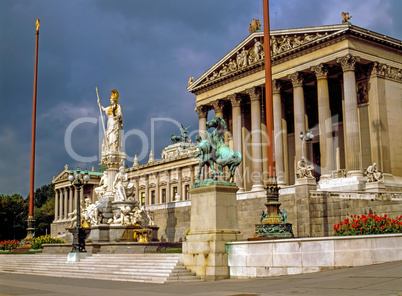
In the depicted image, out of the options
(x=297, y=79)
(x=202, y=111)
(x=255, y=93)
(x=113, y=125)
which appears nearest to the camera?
(x=113, y=125)

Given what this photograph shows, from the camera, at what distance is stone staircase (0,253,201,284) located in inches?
790

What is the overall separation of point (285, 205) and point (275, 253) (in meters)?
19.1

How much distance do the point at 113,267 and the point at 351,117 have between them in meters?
26.7

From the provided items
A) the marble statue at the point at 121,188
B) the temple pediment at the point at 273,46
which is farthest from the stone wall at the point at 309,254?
the temple pediment at the point at 273,46

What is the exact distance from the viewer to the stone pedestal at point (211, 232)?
63.8ft

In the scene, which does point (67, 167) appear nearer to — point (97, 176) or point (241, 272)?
point (97, 176)

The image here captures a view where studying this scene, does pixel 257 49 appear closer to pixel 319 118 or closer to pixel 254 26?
pixel 254 26

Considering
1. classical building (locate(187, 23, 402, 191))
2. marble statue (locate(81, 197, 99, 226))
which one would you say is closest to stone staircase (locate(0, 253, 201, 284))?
marble statue (locate(81, 197, 99, 226))

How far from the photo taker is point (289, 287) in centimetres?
1459

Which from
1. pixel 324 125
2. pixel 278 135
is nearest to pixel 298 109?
pixel 278 135

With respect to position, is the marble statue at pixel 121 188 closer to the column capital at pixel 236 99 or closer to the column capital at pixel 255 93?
the column capital at pixel 255 93

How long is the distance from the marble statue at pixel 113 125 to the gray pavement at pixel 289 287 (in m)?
19.4

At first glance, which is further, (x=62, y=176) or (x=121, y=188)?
(x=62, y=176)

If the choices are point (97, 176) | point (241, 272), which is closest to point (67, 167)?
point (97, 176)
